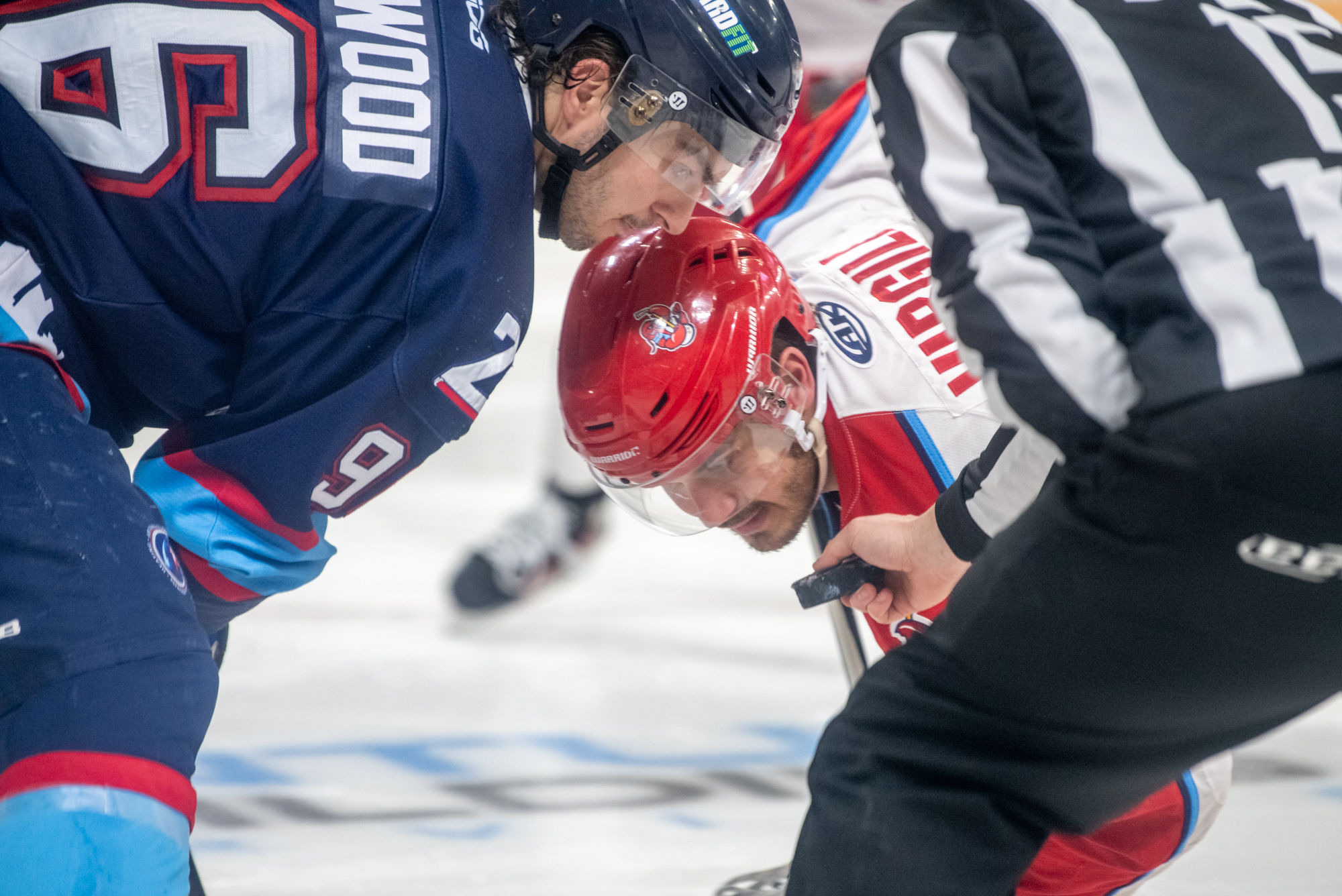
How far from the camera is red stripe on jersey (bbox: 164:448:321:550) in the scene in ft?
4.82

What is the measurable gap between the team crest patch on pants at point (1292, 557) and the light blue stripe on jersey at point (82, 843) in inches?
35.4

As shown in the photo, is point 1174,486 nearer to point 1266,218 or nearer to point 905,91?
point 1266,218

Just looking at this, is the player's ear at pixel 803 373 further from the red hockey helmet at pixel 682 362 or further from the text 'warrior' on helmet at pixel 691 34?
the text 'warrior' on helmet at pixel 691 34

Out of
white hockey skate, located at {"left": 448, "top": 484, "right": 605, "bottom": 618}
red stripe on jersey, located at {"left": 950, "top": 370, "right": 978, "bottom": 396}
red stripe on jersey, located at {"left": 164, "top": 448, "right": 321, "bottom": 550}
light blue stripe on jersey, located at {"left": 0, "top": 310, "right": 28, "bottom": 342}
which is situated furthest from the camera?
white hockey skate, located at {"left": 448, "top": 484, "right": 605, "bottom": 618}

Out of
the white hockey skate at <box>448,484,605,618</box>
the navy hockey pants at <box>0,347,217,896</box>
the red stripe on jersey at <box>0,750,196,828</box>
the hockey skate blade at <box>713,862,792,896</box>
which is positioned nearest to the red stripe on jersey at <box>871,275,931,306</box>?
the hockey skate blade at <box>713,862,792,896</box>

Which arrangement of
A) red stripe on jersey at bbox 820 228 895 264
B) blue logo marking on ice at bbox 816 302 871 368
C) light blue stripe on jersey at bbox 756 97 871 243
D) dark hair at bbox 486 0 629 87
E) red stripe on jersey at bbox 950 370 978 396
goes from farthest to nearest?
light blue stripe on jersey at bbox 756 97 871 243 < red stripe on jersey at bbox 820 228 895 264 < blue logo marking on ice at bbox 816 302 871 368 < red stripe on jersey at bbox 950 370 978 396 < dark hair at bbox 486 0 629 87

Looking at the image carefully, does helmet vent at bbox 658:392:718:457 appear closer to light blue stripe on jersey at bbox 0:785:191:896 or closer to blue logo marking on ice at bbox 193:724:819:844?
blue logo marking on ice at bbox 193:724:819:844

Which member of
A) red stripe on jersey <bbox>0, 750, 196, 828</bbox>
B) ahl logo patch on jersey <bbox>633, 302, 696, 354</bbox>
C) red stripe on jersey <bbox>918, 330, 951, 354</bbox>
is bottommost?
red stripe on jersey <bbox>0, 750, 196, 828</bbox>

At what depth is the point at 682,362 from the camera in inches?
70.7

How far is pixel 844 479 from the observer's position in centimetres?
185

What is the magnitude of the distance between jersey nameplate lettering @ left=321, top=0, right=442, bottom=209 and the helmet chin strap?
8.7 inches

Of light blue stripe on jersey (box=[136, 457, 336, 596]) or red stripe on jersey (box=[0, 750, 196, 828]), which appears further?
light blue stripe on jersey (box=[136, 457, 336, 596])

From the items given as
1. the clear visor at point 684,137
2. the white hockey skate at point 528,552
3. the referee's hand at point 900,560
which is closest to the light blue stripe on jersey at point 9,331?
the clear visor at point 684,137

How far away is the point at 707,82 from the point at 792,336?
40 centimetres
